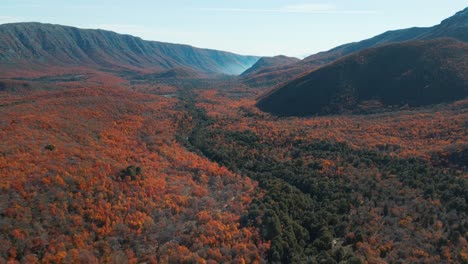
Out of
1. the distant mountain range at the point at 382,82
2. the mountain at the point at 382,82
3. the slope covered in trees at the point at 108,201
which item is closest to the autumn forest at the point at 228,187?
the slope covered in trees at the point at 108,201

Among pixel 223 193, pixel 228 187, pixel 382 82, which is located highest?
pixel 382 82

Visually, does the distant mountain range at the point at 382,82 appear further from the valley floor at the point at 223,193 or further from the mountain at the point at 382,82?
the valley floor at the point at 223,193

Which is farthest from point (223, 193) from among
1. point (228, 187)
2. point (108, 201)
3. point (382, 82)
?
point (382, 82)

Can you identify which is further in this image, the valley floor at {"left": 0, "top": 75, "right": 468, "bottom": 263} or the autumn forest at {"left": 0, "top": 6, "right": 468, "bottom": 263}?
the autumn forest at {"left": 0, "top": 6, "right": 468, "bottom": 263}

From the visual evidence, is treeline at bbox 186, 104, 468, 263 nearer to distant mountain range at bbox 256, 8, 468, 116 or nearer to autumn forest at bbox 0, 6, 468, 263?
autumn forest at bbox 0, 6, 468, 263

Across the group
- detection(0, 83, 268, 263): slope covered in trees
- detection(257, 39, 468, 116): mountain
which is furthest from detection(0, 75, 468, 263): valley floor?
detection(257, 39, 468, 116): mountain

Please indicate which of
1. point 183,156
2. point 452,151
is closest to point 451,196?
point 452,151

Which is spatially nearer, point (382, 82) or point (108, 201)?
point (108, 201)

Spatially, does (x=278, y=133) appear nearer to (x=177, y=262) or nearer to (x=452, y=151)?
(x=452, y=151)

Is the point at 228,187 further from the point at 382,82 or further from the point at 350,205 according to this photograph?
the point at 382,82
